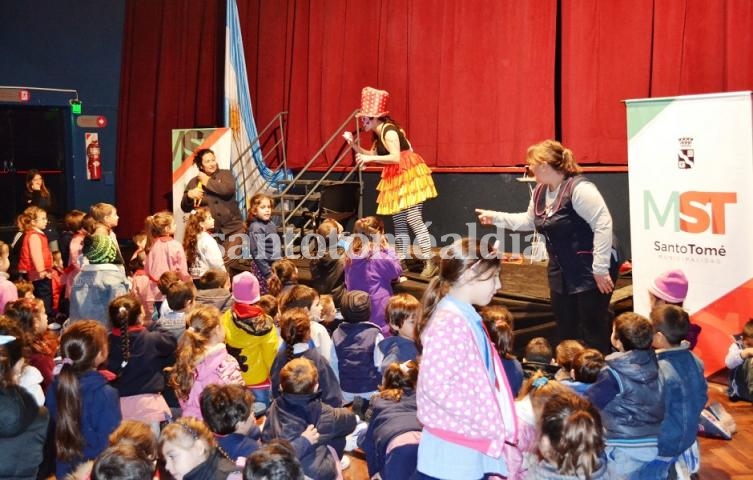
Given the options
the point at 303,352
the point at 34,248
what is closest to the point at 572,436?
the point at 303,352

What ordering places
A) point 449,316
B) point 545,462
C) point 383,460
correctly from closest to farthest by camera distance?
point 449,316 → point 545,462 → point 383,460

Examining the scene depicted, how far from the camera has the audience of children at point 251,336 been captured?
161 inches

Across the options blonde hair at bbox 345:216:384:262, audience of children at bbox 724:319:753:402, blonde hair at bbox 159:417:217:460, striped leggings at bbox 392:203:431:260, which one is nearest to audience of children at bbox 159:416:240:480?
blonde hair at bbox 159:417:217:460

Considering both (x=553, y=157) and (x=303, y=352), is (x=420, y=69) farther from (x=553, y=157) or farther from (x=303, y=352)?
(x=303, y=352)

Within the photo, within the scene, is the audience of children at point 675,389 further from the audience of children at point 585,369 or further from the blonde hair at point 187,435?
the blonde hair at point 187,435

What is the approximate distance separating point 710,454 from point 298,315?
6.42 feet

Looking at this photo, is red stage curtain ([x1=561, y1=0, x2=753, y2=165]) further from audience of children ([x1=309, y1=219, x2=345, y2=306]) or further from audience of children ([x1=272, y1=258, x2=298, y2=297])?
audience of children ([x1=272, y1=258, x2=298, y2=297])

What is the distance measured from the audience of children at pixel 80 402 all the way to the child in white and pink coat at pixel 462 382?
141 centimetres

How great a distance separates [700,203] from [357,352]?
197 cm

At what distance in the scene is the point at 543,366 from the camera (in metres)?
3.63

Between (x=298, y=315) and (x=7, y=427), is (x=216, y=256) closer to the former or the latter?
(x=298, y=315)

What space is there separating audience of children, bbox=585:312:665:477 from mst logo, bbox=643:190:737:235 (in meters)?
1.56

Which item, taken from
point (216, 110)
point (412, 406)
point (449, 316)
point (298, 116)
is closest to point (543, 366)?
point (412, 406)

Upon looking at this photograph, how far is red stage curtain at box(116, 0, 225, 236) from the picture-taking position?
9422 mm
